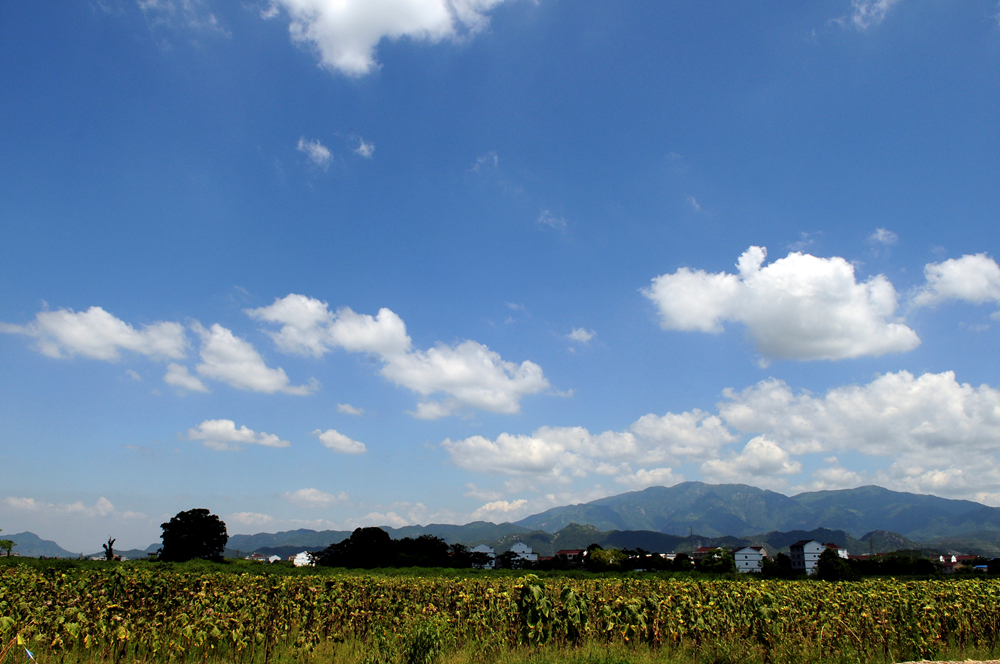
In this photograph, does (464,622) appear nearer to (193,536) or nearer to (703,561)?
(193,536)

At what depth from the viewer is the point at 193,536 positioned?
88.2 metres

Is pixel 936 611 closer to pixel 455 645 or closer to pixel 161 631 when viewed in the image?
pixel 455 645

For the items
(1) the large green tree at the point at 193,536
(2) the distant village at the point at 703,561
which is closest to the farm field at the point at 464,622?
(2) the distant village at the point at 703,561

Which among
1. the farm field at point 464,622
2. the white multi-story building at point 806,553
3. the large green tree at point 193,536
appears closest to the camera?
the farm field at point 464,622

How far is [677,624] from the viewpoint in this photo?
13.5 metres

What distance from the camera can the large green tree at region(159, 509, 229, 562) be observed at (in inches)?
3413

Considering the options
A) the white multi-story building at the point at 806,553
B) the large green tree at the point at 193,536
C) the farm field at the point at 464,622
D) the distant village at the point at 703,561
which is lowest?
the white multi-story building at the point at 806,553

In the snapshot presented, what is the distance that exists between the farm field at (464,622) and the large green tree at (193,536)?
85387 mm

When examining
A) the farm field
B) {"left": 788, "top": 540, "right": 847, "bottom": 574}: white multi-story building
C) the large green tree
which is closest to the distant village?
{"left": 788, "top": 540, "right": 847, "bottom": 574}: white multi-story building

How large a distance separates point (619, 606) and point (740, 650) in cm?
282

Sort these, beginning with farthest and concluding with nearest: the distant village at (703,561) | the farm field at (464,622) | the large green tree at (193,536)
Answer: the large green tree at (193,536)
the distant village at (703,561)
the farm field at (464,622)

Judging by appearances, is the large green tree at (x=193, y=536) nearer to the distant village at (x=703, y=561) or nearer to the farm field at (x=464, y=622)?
the distant village at (x=703, y=561)

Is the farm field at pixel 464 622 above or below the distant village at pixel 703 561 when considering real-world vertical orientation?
above

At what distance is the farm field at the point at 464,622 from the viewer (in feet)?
36.3
